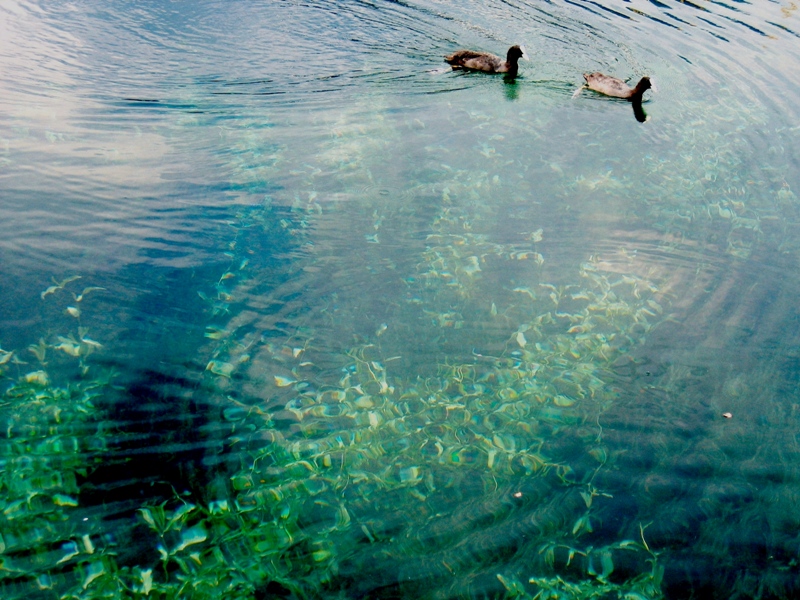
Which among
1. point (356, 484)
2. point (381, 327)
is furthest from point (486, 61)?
point (356, 484)

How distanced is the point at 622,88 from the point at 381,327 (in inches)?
301

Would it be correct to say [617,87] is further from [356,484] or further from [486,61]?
[356,484]

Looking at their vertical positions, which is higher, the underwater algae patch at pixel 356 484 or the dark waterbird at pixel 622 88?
the dark waterbird at pixel 622 88

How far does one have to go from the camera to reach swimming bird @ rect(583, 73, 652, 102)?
11.5 m

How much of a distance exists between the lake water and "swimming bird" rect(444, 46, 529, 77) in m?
0.29

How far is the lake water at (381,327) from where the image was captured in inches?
192

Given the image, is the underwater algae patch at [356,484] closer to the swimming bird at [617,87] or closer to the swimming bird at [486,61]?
A: the swimming bird at [617,87]

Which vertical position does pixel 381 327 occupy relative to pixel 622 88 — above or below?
below

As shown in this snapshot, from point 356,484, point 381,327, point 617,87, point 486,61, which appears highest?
point 617,87

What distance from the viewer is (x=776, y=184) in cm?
966

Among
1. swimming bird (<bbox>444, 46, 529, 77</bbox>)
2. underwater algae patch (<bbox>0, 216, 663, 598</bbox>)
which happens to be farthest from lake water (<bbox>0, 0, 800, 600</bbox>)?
swimming bird (<bbox>444, 46, 529, 77</bbox>)

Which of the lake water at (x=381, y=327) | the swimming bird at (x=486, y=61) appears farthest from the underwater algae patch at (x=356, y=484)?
the swimming bird at (x=486, y=61)

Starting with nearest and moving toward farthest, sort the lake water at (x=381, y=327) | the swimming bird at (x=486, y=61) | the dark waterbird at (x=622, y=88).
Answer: the lake water at (x=381, y=327), the dark waterbird at (x=622, y=88), the swimming bird at (x=486, y=61)

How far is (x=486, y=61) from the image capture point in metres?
12.3
